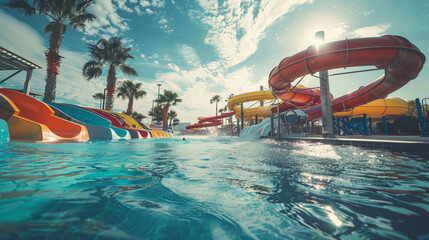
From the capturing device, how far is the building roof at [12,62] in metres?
7.49

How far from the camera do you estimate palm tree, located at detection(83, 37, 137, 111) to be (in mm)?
14633

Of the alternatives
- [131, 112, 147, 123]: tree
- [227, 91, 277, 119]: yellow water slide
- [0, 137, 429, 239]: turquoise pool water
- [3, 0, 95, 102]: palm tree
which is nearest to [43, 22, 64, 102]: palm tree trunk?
[3, 0, 95, 102]: palm tree

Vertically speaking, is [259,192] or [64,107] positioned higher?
[64,107]

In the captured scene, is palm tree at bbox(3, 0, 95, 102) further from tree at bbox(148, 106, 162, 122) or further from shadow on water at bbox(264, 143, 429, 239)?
tree at bbox(148, 106, 162, 122)

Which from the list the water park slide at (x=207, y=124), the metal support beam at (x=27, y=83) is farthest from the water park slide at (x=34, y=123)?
the water park slide at (x=207, y=124)

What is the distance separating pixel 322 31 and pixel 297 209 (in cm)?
1049

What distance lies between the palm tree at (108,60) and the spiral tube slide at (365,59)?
14290 millimetres

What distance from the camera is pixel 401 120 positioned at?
36.7 feet

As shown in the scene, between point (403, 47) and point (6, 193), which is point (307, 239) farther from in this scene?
point (403, 47)

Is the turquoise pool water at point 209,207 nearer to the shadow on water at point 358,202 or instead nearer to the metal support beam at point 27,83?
the shadow on water at point 358,202

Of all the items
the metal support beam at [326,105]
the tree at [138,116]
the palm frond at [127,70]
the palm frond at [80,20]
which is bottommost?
the metal support beam at [326,105]

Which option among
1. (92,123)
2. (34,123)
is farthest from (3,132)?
(92,123)

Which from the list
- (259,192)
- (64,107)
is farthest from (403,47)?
(64,107)

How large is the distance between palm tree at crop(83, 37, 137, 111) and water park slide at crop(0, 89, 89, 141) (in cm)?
757
